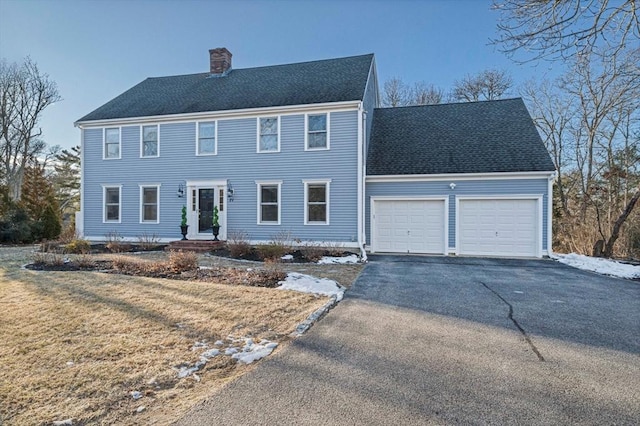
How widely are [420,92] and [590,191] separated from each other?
12.9 metres

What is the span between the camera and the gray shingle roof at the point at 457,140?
12305 millimetres

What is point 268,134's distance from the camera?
13.1 metres

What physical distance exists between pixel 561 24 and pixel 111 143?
626 inches

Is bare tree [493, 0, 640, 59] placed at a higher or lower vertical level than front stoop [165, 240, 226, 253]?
higher

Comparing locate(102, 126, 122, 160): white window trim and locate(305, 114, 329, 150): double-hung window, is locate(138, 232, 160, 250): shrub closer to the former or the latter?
locate(102, 126, 122, 160): white window trim

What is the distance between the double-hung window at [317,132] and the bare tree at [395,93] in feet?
47.6

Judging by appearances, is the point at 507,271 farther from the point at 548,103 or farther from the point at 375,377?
the point at 548,103

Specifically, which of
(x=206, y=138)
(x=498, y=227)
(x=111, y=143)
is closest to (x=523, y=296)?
(x=498, y=227)

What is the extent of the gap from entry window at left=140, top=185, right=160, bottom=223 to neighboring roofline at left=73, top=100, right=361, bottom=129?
2.82 m

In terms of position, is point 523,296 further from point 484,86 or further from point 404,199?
point 484,86

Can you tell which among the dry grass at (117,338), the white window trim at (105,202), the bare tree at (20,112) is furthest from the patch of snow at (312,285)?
the bare tree at (20,112)

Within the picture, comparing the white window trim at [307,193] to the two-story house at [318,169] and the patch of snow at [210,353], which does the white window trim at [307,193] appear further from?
the patch of snow at [210,353]

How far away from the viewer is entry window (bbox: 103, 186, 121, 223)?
14.6m

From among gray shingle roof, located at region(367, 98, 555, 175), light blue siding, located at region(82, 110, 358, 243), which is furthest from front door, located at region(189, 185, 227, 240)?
gray shingle roof, located at region(367, 98, 555, 175)
